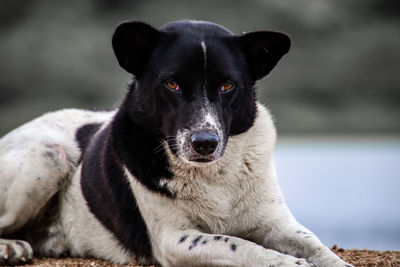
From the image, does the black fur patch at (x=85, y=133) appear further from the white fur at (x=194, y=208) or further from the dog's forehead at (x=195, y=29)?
the dog's forehead at (x=195, y=29)

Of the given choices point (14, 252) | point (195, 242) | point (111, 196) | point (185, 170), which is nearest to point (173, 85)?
point (185, 170)

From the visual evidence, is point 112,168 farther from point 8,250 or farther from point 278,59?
point 278,59

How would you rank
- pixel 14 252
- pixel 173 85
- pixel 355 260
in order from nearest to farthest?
pixel 173 85 < pixel 355 260 < pixel 14 252

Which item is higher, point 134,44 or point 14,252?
point 134,44

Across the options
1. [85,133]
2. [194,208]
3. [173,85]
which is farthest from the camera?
[85,133]

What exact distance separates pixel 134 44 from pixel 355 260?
2.49 metres

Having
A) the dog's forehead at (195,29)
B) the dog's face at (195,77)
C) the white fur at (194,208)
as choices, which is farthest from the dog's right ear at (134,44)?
the white fur at (194,208)

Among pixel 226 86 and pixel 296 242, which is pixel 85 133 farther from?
pixel 296 242

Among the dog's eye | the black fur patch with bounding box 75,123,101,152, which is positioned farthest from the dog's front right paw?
the black fur patch with bounding box 75,123,101,152

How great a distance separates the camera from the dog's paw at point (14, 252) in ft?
17.4

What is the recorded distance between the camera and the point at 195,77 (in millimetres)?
4637

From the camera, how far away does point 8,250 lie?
5340mm

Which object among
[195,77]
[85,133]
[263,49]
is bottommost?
[85,133]

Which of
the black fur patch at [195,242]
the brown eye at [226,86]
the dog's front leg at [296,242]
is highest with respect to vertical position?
the brown eye at [226,86]
